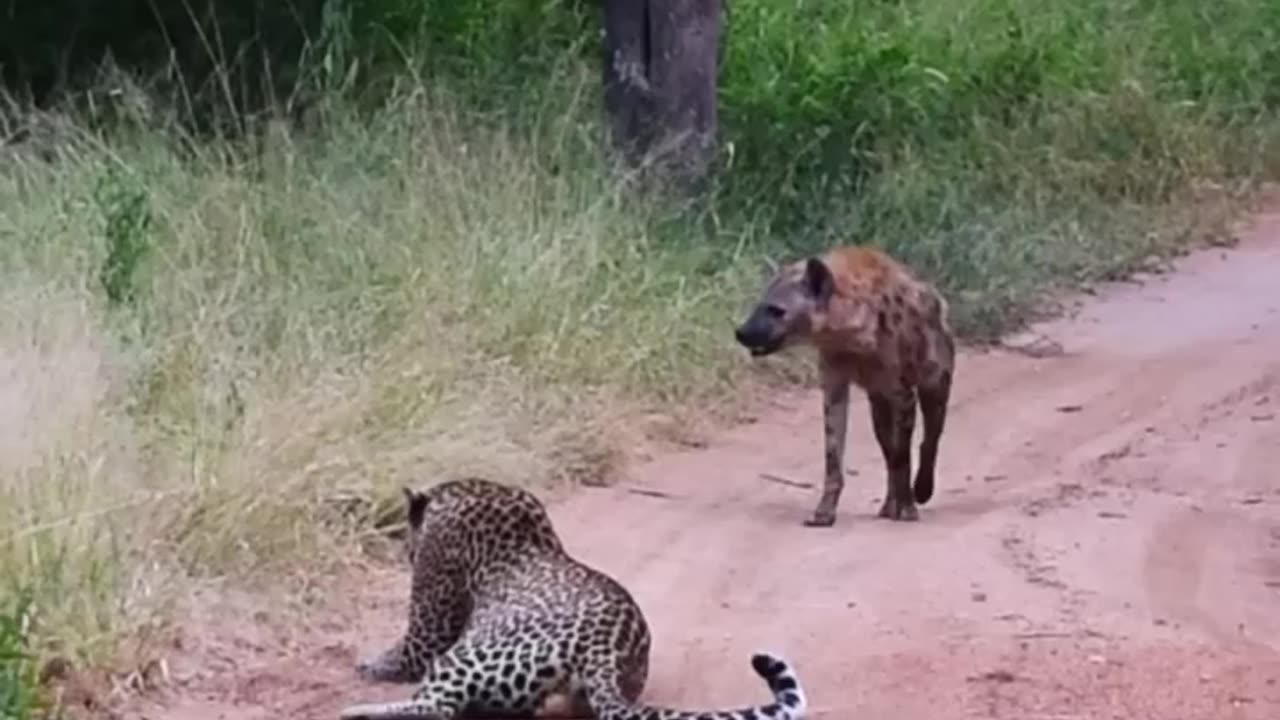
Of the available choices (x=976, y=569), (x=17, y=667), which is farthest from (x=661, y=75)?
(x=17, y=667)

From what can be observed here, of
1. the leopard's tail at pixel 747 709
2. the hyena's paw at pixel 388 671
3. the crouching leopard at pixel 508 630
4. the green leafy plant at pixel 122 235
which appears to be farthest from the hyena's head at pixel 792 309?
the leopard's tail at pixel 747 709

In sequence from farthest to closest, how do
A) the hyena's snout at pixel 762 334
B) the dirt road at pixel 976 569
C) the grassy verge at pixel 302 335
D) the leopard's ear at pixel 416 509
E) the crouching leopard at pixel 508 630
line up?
the hyena's snout at pixel 762 334 < the grassy verge at pixel 302 335 < the leopard's ear at pixel 416 509 < the dirt road at pixel 976 569 < the crouching leopard at pixel 508 630

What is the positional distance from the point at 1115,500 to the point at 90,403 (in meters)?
2.96

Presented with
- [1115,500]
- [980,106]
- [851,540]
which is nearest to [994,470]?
[1115,500]

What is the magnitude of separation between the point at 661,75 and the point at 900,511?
4003 mm

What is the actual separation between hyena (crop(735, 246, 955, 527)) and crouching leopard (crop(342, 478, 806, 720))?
1.67 metres

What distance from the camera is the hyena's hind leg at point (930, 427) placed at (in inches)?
321

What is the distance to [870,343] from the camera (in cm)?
800

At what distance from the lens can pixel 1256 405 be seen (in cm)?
983

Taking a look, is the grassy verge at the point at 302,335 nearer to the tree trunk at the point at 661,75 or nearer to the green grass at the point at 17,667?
the green grass at the point at 17,667

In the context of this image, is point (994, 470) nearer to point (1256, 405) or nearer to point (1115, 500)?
point (1115, 500)

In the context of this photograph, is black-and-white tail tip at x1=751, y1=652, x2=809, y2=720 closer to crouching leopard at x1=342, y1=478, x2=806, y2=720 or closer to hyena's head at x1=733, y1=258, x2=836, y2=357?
crouching leopard at x1=342, y1=478, x2=806, y2=720

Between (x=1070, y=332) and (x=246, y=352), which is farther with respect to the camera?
(x=1070, y=332)

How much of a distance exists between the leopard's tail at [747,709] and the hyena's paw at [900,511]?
2.16 meters
